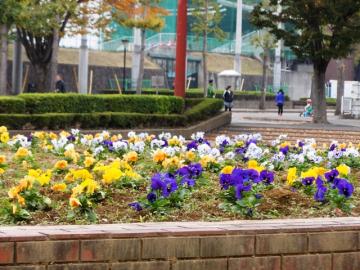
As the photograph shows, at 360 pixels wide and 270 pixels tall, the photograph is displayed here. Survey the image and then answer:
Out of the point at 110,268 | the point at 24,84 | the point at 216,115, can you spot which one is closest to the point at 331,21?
the point at 216,115

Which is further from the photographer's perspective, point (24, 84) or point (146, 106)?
point (24, 84)

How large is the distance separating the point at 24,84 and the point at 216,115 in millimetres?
22047

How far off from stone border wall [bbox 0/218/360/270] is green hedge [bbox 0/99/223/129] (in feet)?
64.8

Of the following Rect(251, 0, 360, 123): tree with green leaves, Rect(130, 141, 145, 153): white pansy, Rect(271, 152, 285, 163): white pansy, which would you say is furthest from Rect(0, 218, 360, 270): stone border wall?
Rect(251, 0, 360, 123): tree with green leaves

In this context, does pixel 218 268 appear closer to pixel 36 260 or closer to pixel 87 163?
pixel 36 260

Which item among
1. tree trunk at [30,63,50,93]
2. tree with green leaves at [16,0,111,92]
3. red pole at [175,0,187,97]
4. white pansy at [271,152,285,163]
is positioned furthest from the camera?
tree trunk at [30,63,50,93]

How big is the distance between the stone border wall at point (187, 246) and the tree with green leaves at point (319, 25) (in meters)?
28.1

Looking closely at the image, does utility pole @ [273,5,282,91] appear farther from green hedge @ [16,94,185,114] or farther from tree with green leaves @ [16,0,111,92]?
green hedge @ [16,94,185,114]

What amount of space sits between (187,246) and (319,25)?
30.4 meters

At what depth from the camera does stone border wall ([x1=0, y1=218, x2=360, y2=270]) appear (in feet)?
20.5

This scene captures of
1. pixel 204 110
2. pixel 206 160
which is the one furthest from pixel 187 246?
pixel 204 110

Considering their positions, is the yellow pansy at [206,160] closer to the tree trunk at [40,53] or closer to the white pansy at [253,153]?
the white pansy at [253,153]

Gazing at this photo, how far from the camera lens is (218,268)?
676 centimetres

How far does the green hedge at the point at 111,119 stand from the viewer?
2683 centimetres
